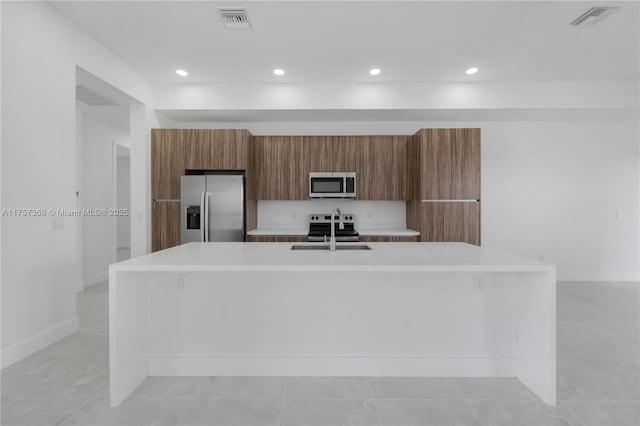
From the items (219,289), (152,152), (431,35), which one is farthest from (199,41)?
(219,289)

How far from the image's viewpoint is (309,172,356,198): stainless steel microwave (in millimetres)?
4332

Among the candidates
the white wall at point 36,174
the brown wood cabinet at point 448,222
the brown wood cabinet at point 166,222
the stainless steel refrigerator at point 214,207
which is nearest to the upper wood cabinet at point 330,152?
the stainless steel refrigerator at point 214,207

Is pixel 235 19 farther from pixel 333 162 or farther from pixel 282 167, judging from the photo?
pixel 333 162

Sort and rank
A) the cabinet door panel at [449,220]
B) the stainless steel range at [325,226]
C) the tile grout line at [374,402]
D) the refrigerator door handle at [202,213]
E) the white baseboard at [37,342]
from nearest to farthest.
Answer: the tile grout line at [374,402] < the white baseboard at [37,342] < the refrigerator door handle at [202,213] < the cabinet door panel at [449,220] < the stainless steel range at [325,226]

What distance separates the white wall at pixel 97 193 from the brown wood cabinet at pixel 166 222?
128 centimetres

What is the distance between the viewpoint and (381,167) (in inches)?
173

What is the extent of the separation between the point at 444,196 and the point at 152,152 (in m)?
3.81

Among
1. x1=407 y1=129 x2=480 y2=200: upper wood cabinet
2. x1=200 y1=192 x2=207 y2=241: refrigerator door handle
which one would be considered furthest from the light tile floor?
x1=407 y1=129 x2=480 y2=200: upper wood cabinet

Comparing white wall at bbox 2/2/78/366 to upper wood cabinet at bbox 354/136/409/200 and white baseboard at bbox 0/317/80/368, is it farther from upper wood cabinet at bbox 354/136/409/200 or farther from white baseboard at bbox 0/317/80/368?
upper wood cabinet at bbox 354/136/409/200

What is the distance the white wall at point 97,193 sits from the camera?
4.52 metres

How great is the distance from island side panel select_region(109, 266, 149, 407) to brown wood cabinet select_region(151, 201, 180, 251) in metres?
2.17

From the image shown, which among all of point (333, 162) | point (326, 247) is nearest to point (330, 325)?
point (326, 247)

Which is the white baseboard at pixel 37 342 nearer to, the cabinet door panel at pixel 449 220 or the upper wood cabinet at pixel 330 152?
the upper wood cabinet at pixel 330 152

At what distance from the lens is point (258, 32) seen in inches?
116
